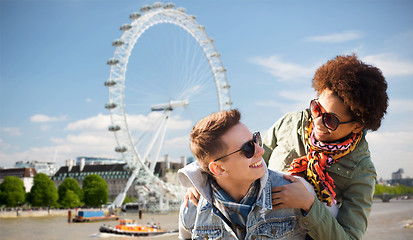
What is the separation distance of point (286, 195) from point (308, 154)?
353 millimetres

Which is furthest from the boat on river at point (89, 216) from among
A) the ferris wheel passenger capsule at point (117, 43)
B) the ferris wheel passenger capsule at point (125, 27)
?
the ferris wheel passenger capsule at point (125, 27)

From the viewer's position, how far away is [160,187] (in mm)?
39125

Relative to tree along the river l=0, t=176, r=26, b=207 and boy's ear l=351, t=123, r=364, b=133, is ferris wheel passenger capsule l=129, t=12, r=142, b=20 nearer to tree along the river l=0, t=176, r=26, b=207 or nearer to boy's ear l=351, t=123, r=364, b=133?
tree along the river l=0, t=176, r=26, b=207

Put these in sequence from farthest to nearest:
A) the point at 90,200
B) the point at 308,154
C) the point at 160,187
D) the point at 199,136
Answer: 1. the point at 90,200
2. the point at 160,187
3. the point at 308,154
4. the point at 199,136

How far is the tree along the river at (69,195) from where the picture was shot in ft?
140

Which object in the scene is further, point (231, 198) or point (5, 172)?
point (5, 172)

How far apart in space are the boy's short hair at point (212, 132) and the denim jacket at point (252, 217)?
12 centimetres

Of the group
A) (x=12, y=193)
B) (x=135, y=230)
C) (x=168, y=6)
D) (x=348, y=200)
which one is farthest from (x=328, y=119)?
(x=12, y=193)

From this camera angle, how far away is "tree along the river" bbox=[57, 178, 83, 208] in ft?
140

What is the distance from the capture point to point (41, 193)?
4034 cm

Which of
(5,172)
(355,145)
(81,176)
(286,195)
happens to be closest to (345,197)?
(355,145)

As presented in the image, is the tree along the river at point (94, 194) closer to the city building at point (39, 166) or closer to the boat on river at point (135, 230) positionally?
the boat on river at point (135, 230)

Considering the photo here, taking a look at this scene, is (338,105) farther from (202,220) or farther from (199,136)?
(202,220)

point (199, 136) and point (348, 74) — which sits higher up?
point (348, 74)
